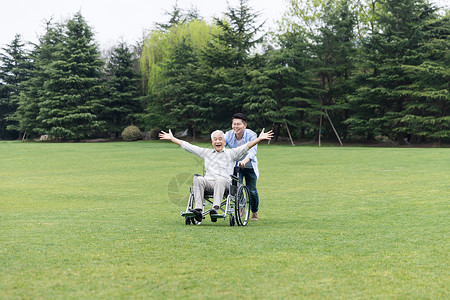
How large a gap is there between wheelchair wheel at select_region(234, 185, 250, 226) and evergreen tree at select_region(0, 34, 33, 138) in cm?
5817

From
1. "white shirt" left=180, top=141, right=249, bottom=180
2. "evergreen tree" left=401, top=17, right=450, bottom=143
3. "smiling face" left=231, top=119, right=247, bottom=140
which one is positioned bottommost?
"white shirt" left=180, top=141, right=249, bottom=180

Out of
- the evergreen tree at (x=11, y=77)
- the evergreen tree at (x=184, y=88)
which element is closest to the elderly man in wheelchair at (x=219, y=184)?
the evergreen tree at (x=184, y=88)

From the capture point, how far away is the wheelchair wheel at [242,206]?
23.3ft

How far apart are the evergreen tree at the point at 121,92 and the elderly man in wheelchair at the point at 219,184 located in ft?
155

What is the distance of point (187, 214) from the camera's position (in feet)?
22.6

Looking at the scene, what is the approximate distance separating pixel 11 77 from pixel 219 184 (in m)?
61.0

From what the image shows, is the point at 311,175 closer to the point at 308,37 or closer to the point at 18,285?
the point at 18,285

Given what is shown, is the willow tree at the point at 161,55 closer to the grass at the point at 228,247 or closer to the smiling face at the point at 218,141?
the grass at the point at 228,247

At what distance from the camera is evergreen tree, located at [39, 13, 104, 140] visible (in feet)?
171

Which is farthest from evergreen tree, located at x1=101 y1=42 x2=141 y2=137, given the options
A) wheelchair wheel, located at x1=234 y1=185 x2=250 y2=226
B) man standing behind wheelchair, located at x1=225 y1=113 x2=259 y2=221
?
wheelchair wheel, located at x1=234 y1=185 x2=250 y2=226

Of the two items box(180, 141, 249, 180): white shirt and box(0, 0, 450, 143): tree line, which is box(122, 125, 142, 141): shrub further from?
box(180, 141, 249, 180): white shirt

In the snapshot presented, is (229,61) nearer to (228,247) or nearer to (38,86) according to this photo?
(38,86)

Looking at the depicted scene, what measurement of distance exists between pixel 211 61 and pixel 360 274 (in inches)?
1761

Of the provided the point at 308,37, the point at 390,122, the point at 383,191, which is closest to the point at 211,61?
the point at 308,37
